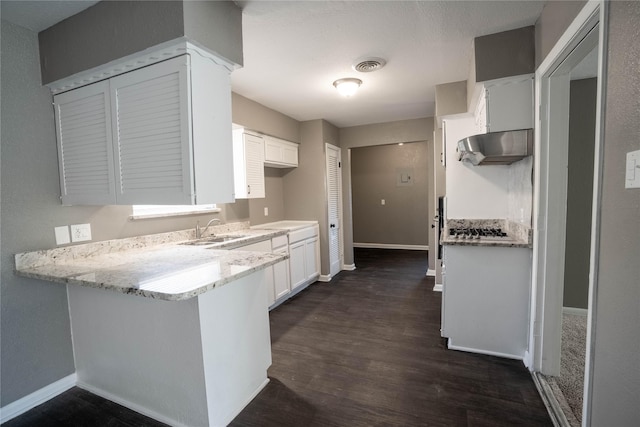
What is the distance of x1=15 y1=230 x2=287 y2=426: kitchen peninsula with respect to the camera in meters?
1.56

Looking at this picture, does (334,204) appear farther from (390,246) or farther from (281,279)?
(390,246)

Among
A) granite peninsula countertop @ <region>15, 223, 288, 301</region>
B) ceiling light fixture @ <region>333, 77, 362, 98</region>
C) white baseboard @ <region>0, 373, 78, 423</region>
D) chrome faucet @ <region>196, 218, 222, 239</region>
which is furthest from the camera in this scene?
chrome faucet @ <region>196, 218, 222, 239</region>

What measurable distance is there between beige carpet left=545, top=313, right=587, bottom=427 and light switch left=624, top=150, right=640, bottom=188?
1.40 m

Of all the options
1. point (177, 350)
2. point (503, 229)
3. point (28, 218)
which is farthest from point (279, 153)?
point (177, 350)

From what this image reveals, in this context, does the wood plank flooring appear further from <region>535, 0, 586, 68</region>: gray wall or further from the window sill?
<region>535, 0, 586, 68</region>: gray wall

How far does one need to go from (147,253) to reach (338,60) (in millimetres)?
2256

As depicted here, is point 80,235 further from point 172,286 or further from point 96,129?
point 172,286

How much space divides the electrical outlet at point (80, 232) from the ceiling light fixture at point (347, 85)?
252 cm

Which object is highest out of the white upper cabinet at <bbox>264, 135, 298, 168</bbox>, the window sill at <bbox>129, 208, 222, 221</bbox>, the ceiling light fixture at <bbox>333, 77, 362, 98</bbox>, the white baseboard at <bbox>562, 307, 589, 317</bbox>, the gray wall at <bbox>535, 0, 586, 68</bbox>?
the ceiling light fixture at <bbox>333, 77, 362, 98</bbox>

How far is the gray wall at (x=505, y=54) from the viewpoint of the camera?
2.08 metres

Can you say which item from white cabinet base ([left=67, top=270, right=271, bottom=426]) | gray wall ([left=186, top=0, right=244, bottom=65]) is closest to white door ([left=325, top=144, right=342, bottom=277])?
white cabinet base ([left=67, top=270, right=271, bottom=426])

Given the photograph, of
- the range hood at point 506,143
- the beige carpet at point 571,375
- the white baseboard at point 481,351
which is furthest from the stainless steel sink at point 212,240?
the beige carpet at point 571,375

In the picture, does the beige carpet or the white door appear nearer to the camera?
the beige carpet

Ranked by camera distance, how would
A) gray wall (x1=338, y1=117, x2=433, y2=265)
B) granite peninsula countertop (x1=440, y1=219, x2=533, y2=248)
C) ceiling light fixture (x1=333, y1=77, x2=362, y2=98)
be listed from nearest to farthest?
granite peninsula countertop (x1=440, y1=219, x2=533, y2=248), ceiling light fixture (x1=333, y1=77, x2=362, y2=98), gray wall (x1=338, y1=117, x2=433, y2=265)
